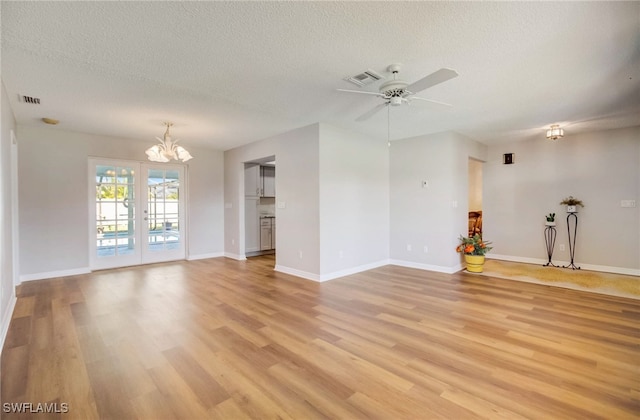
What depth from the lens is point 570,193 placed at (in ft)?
18.4

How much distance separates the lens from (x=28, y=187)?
476 cm

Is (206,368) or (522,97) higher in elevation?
(522,97)

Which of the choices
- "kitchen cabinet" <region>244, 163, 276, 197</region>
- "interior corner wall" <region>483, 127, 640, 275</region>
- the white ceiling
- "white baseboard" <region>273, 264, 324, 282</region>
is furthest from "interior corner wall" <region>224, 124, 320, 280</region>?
"interior corner wall" <region>483, 127, 640, 275</region>

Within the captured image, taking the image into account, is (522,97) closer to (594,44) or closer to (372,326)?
(594,44)

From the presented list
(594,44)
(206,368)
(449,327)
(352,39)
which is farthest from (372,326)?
(594,44)

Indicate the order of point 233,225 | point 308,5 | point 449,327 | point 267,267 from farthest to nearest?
point 233,225 → point 267,267 → point 449,327 → point 308,5

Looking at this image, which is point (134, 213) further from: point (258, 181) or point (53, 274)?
point (258, 181)

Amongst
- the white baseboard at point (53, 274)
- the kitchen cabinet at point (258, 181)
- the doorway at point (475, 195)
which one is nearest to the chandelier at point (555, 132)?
the doorway at point (475, 195)

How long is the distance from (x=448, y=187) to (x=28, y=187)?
710 cm

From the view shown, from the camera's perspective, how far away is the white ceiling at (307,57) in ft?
6.55

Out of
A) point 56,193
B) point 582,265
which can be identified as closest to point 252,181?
point 56,193

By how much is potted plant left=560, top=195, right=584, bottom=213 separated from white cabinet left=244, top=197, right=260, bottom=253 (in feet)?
21.5

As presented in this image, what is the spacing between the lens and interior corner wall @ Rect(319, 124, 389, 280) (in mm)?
4754

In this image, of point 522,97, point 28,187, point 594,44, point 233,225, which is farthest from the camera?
point 233,225
